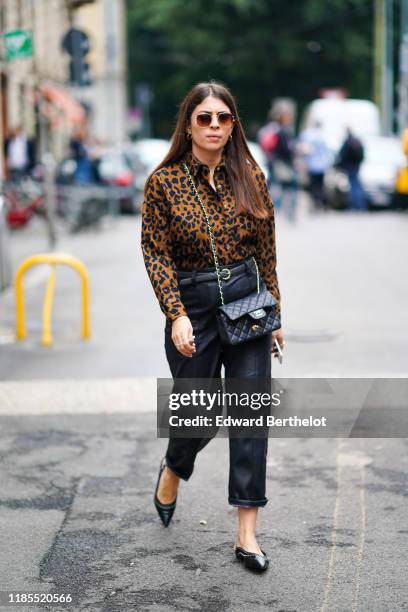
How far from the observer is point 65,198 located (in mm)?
22344

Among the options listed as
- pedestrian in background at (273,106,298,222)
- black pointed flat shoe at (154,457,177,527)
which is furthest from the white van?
black pointed flat shoe at (154,457,177,527)

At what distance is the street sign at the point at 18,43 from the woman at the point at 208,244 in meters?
9.70

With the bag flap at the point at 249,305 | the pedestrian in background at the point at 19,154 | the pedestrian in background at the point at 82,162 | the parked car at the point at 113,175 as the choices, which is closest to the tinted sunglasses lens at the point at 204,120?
the bag flap at the point at 249,305

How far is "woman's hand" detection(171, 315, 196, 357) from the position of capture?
4.49 metres

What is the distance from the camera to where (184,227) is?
4.55 m

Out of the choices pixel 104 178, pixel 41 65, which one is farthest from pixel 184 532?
pixel 41 65

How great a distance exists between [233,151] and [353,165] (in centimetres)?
1923

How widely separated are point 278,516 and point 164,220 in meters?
1.50

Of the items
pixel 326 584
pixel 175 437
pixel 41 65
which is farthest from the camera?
pixel 41 65

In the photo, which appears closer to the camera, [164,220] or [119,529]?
[164,220]

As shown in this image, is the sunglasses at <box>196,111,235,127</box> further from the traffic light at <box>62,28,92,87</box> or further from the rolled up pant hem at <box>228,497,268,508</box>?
the traffic light at <box>62,28,92,87</box>

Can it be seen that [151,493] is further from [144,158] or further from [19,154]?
[144,158]

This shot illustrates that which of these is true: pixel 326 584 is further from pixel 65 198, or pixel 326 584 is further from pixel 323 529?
pixel 65 198

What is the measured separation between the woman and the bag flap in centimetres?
4
